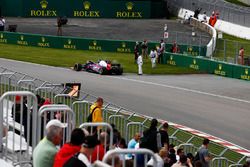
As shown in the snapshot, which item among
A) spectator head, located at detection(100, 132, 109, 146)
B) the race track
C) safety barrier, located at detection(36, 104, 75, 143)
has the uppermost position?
safety barrier, located at detection(36, 104, 75, 143)

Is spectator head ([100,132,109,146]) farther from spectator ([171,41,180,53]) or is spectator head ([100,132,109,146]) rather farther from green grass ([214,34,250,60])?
spectator ([171,41,180,53])

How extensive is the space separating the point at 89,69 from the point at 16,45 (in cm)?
1277

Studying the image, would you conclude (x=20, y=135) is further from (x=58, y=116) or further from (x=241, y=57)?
(x=241, y=57)

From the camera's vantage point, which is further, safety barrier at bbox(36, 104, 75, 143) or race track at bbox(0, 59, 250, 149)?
race track at bbox(0, 59, 250, 149)

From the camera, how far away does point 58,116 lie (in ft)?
47.5

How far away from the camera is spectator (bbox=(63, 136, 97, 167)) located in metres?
9.59

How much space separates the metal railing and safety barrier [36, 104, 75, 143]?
45.3 meters

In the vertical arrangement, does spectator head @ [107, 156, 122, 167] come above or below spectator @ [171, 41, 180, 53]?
above

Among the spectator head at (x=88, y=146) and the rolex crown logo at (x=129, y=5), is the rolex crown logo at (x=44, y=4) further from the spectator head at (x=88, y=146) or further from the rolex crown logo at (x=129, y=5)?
the spectator head at (x=88, y=146)

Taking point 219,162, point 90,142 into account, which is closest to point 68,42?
point 219,162

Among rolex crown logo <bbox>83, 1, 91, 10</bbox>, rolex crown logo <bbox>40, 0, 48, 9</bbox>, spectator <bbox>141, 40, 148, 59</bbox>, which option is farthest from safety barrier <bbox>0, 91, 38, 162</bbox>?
rolex crown logo <bbox>83, 1, 91, 10</bbox>

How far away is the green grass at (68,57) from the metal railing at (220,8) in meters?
11.5

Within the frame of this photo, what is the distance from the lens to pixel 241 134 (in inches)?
1117

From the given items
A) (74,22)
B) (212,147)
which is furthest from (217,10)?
(212,147)
